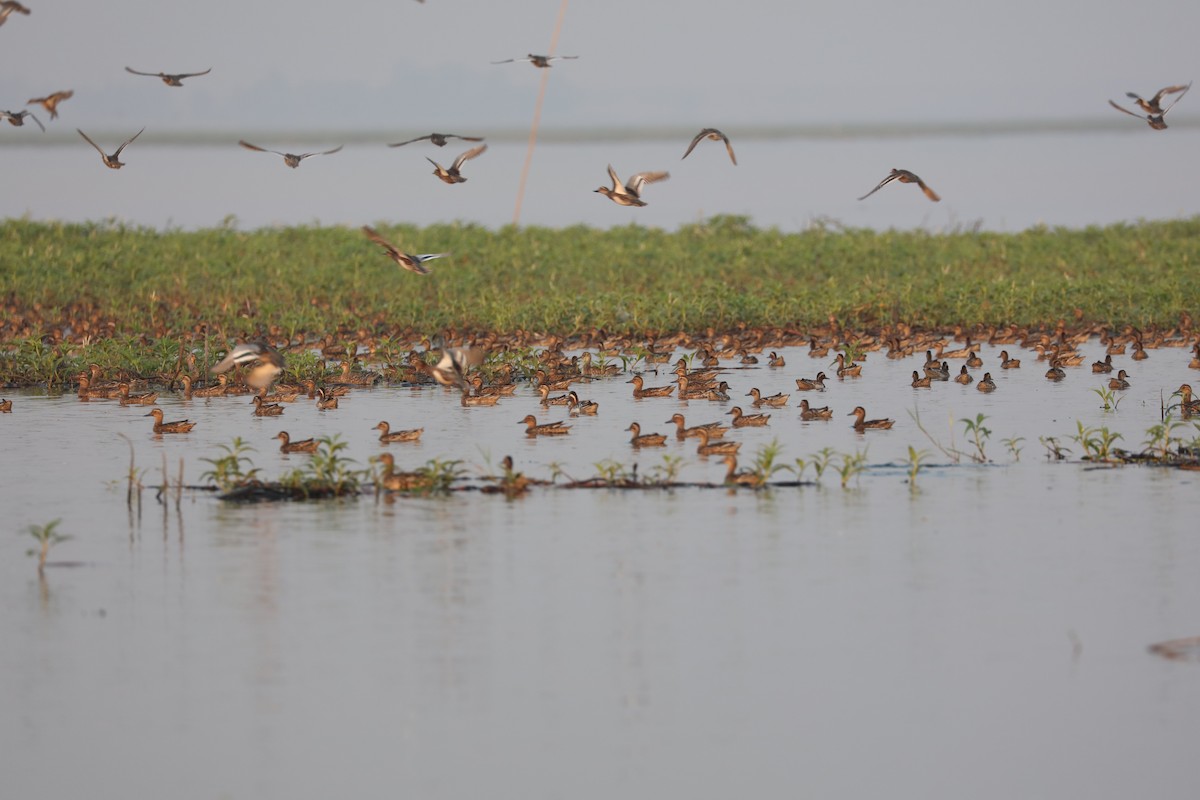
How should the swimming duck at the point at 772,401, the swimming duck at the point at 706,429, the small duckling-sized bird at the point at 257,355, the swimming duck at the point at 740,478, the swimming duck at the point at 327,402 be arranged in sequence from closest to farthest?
the swimming duck at the point at 740,478 < the small duckling-sized bird at the point at 257,355 < the swimming duck at the point at 706,429 < the swimming duck at the point at 772,401 < the swimming duck at the point at 327,402

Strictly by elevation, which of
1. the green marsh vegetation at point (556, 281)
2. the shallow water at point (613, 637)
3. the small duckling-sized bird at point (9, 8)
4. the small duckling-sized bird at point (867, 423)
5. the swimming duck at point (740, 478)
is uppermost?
the small duckling-sized bird at point (9, 8)

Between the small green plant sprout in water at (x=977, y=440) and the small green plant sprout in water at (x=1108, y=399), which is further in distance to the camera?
the small green plant sprout in water at (x=1108, y=399)

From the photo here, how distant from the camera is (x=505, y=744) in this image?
866cm

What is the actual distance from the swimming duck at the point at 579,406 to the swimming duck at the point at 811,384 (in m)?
2.57

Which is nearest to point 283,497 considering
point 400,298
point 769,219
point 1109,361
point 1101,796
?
point 1101,796

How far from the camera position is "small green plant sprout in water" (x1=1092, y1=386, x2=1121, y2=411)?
17547 millimetres

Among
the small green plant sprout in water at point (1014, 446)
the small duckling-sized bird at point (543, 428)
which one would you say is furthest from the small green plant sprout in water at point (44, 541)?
the small green plant sprout in water at point (1014, 446)

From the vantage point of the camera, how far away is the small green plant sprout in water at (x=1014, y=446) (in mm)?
15364

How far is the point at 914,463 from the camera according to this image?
14891 millimetres

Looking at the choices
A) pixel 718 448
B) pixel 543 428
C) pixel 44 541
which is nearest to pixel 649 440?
pixel 718 448

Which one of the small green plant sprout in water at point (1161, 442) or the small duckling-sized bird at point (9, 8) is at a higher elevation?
the small duckling-sized bird at point (9, 8)

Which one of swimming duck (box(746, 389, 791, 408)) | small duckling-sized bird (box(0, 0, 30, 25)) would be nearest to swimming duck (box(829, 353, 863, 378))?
swimming duck (box(746, 389, 791, 408))

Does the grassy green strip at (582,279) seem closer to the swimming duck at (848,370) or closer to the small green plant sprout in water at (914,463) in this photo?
the swimming duck at (848,370)

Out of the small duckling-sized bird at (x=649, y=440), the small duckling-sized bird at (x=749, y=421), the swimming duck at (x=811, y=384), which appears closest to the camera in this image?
the small duckling-sized bird at (x=649, y=440)
